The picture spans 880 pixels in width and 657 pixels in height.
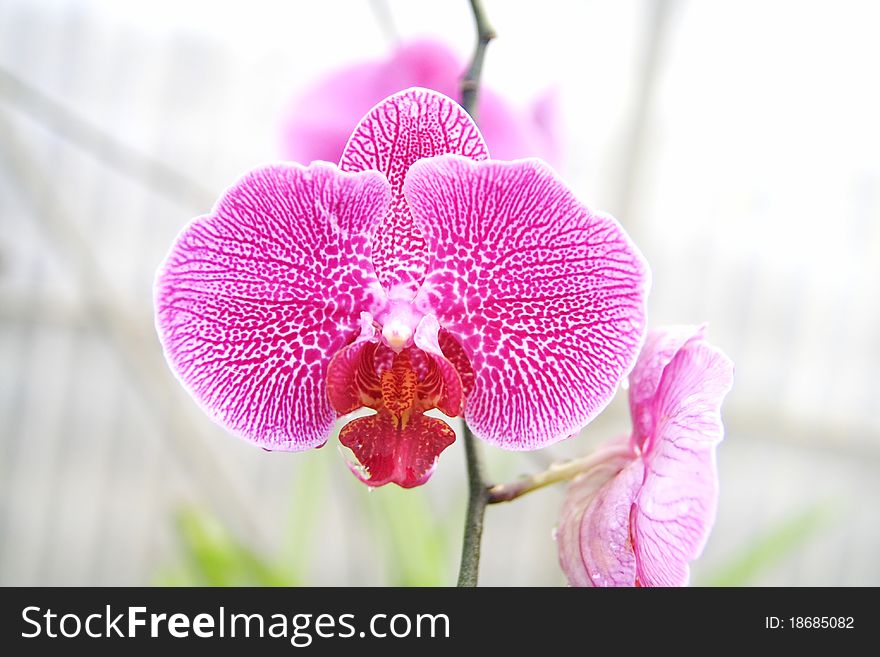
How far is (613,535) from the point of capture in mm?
323

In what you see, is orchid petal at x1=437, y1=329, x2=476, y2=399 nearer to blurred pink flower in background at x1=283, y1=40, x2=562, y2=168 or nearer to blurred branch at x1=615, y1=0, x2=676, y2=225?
blurred pink flower in background at x1=283, y1=40, x2=562, y2=168

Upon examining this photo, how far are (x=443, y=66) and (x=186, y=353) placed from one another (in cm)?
33

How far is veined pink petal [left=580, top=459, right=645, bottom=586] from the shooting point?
322 millimetres

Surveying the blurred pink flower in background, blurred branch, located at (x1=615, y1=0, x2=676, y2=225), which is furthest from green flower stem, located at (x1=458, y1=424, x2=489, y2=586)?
blurred branch, located at (x1=615, y1=0, x2=676, y2=225)

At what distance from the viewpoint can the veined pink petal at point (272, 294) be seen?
0.30 metres

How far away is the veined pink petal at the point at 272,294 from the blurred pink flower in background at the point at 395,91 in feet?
0.85

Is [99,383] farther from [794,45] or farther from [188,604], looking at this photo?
[794,45]

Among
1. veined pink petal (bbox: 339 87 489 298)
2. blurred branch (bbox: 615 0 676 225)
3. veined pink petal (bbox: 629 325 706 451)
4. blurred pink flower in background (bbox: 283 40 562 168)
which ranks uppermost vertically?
blurred branch (bbox: 615 0 676 225)

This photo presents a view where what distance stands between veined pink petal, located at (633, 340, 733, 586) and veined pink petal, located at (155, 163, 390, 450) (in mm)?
129

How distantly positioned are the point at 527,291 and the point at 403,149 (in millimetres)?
75

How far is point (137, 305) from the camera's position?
1.61 metres

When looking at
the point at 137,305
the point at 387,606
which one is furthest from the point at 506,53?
the point at 387,606

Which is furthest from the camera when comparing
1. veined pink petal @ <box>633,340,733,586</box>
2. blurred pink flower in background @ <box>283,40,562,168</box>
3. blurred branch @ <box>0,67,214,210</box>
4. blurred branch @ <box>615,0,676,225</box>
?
blurred branch @ <box>615,0,676,225</box>

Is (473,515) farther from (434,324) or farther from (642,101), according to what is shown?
(642,101)
